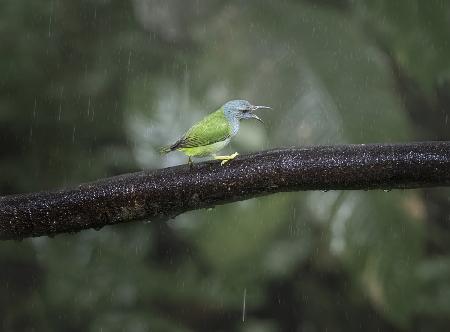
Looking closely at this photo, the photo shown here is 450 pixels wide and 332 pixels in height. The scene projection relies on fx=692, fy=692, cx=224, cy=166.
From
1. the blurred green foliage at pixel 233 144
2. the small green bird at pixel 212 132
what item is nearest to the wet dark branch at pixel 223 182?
the small green bird at pixel 212 132

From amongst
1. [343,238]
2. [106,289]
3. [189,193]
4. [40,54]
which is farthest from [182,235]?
[189,193]

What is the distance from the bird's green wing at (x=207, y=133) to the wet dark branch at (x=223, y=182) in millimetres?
96

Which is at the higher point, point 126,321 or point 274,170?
point 274,170

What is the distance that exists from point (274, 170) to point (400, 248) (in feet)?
4.16

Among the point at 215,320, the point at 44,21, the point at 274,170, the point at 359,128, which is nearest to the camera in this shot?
the point at 274,170

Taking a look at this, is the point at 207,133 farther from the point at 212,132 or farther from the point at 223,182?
the point at 223,182

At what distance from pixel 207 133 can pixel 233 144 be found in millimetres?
1303

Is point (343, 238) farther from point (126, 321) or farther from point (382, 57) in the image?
point (126, 321)

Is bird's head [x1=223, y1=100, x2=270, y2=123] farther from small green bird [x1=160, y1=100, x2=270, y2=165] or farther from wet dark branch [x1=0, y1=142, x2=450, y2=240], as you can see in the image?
wet dark branch [x1=0, y1=142, x2=450, y2=240]

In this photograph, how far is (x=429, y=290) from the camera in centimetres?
304

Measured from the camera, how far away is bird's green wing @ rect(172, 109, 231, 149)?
1626 millimetres

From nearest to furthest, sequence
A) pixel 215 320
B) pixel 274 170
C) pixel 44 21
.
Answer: pixel 274 170 < pixel 44 21 < pixel 215 320

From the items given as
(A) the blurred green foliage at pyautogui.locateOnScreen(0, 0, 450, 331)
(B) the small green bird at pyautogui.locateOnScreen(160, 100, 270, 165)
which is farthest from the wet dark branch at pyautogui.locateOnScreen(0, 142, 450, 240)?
(A) the blurred green foliage at pyautogui.locateOnScreen(0, 0, 450, 331)

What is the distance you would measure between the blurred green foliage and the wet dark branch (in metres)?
1.10
